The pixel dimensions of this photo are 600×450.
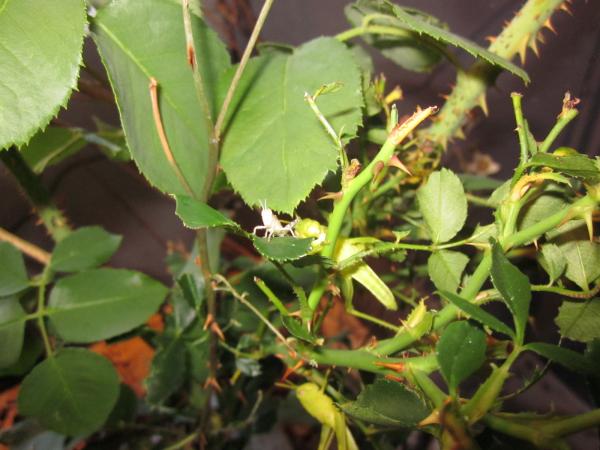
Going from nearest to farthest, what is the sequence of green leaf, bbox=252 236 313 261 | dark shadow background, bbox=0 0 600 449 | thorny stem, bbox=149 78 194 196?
green leaf, bbox=252 236 313 261, thorny stem, bbox=149 78 194 196, dark shadow background, bbox=0 0 600 449

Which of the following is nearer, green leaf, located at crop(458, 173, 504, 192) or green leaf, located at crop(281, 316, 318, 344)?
green leaf, located at crop(281, 316, 318, 344)

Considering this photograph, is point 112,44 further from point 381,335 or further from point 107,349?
point 107,349

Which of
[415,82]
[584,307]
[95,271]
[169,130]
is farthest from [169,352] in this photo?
[415,82]

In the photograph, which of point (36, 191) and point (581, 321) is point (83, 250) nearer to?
point (36, 191)

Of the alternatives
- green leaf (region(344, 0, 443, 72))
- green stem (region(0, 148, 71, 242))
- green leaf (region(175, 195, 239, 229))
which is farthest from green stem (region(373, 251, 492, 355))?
green stem (region(0, 148, 71, 242))

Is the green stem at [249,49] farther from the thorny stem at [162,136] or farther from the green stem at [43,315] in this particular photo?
the green stem at [43,315]

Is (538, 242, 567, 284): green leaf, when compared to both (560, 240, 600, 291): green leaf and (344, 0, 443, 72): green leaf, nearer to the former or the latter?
(560, 240, 600, 291): green leaf

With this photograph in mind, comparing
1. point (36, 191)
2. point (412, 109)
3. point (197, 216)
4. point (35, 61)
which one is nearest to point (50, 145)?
point (36, 191)
